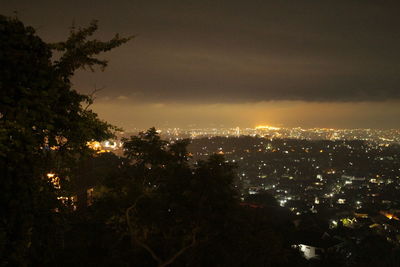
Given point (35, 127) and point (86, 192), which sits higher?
point (35, 127)

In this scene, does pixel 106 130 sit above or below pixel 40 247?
above

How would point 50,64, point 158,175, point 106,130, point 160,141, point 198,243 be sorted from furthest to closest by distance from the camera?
point 160,141 < point 158,175 < point 198,243 < point 106,130 < point 50,64

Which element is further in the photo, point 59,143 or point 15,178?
point 59,143

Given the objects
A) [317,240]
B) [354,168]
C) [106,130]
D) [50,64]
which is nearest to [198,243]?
[106,130]

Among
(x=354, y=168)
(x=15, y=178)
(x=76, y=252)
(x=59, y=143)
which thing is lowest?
(x=354, y=168)

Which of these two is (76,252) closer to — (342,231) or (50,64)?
(50,64)

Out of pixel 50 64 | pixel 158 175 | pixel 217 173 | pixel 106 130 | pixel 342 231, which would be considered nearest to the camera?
pixel 50 64

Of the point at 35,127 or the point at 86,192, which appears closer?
the point at 35,127
